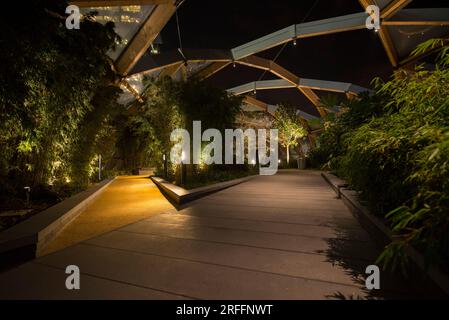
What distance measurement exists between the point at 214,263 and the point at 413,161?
80.4 inches

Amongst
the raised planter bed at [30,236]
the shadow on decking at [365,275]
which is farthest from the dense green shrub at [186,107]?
the shadow on decking at [365,275]

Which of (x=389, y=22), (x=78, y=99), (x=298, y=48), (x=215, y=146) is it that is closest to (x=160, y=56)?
(x=215, y=146)

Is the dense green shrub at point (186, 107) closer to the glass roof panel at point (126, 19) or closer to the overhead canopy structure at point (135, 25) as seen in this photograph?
the overhead canopy structure at point (135, 25)

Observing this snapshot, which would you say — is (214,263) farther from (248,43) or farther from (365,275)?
(248,43)

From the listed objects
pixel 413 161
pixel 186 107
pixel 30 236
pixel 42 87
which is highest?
pixel 186 107

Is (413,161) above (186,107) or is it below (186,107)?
below

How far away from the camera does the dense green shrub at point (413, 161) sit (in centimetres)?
139

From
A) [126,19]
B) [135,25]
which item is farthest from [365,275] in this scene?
[126,19]

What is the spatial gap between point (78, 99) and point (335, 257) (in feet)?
20.3

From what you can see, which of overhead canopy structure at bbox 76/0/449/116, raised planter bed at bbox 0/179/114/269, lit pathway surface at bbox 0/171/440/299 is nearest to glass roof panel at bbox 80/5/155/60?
overhead canopy structure at bbox 76/0/449/116

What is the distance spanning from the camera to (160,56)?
15.0m

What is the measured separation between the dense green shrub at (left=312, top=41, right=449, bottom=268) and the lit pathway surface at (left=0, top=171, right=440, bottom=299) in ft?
1.61

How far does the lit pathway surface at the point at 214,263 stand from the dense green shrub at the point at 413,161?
49cm

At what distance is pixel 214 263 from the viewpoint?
253cm
